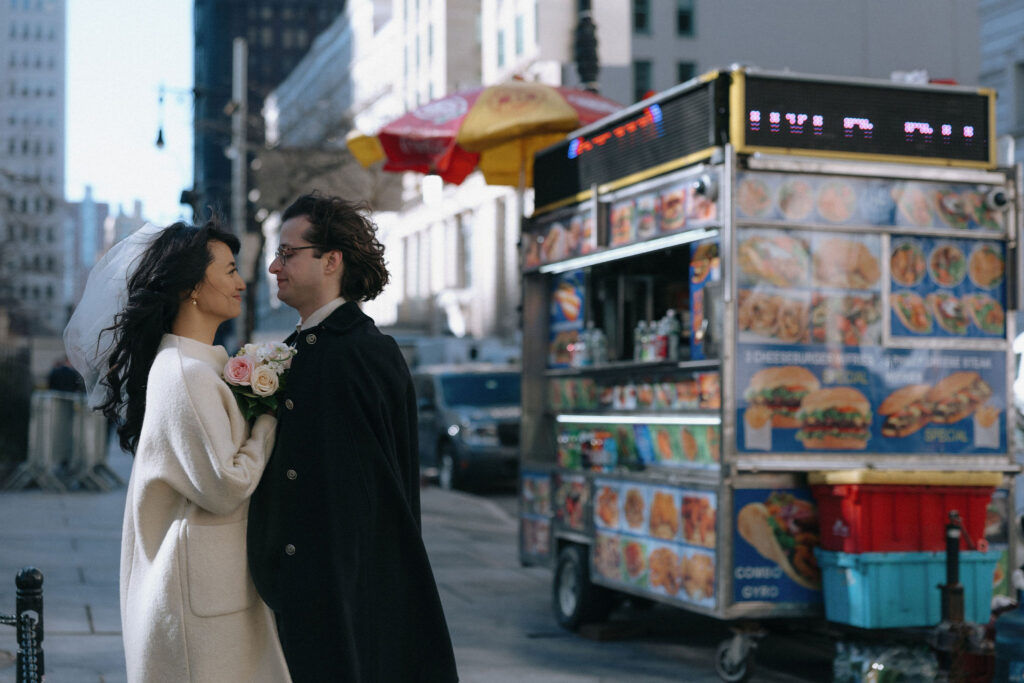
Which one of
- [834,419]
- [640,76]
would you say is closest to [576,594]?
[834,419]

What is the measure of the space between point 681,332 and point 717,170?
174 cm

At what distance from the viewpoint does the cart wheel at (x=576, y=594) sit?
9102 mm

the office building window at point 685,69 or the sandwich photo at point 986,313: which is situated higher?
the office building window at point 685,69

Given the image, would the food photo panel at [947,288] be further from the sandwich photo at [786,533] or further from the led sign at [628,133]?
the led sign at [628,133]

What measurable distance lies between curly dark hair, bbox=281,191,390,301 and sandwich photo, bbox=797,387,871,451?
4.16 m

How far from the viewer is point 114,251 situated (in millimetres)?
4027

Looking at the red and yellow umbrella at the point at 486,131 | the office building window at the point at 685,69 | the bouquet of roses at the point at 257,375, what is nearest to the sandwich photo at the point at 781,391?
the red and yellow umbrella at the point at 486,131

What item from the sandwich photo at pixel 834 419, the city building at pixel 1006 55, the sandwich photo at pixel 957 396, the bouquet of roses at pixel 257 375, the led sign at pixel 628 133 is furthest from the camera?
the city building at pixel 1006 55

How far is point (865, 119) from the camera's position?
7.70m

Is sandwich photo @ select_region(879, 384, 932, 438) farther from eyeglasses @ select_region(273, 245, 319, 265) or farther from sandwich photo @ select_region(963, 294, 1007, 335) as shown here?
eyeglasses @ select_region(273, 245, 319, 265)

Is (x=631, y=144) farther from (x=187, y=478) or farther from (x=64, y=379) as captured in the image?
(x=64, y=379)

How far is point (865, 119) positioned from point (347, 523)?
495 cm

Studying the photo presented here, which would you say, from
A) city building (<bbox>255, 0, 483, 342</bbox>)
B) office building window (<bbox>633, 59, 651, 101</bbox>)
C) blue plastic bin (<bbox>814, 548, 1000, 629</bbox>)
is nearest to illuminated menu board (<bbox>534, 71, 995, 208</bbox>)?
blue plastic bin (<bbox>814, 548, 1000, 629</bbox>)

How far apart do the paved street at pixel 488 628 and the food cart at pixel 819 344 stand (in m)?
0.52
